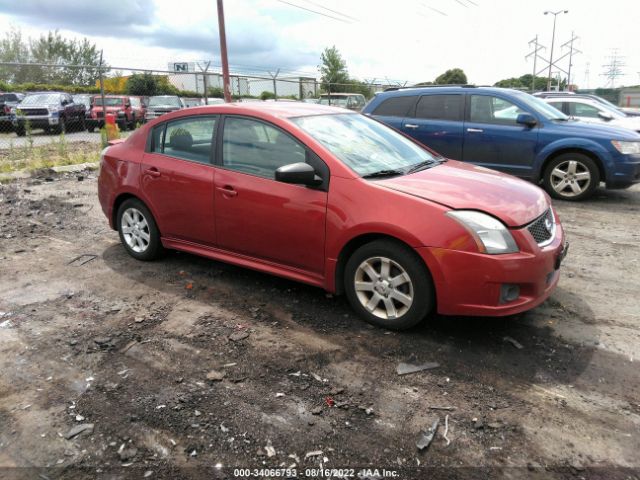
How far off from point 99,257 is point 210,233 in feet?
5.66

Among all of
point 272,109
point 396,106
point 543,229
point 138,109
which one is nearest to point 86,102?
point 138,109

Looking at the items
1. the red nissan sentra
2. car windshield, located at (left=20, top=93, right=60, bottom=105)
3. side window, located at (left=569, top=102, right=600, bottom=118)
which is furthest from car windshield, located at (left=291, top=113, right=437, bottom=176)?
car windshield, located at (left=20, top=93, right=60, bottom=105)

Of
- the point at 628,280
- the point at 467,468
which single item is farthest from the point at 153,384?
the point at 628,280

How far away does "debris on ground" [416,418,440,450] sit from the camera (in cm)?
252

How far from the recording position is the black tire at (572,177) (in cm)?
780

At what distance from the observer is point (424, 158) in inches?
179

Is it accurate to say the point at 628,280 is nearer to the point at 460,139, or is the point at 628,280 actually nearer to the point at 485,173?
the point at 485,173

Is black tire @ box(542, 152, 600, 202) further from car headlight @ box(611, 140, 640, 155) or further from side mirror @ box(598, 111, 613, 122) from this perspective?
side mirror @ box(598, 111, 613, 122)

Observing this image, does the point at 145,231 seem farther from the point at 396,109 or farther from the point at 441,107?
the point at 441,107

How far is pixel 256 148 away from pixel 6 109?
822 inches

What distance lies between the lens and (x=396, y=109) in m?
9.12

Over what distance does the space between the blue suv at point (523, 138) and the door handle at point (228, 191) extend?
5.30 meters

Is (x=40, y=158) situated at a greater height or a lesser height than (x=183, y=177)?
lesser

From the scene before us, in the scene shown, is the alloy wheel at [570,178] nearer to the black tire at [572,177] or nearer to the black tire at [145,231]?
the black tire at [572,177]
